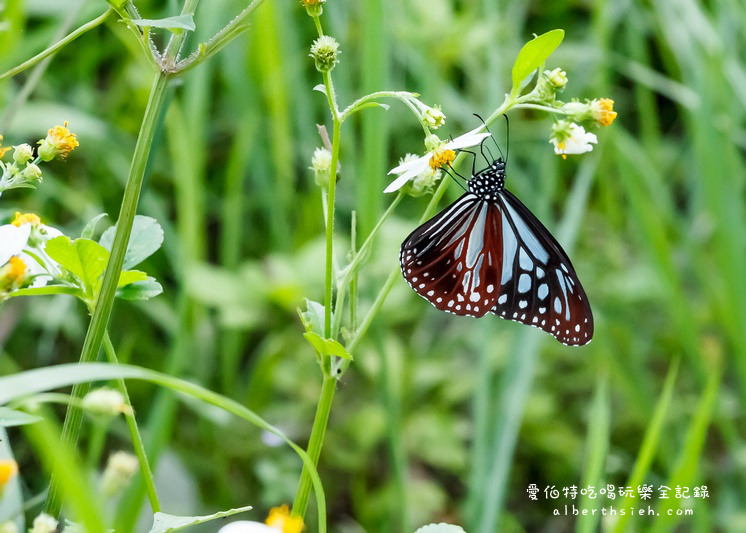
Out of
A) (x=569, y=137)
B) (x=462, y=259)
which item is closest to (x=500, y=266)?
(x=462, y=259)

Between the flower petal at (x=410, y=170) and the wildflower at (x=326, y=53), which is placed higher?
the wildflower at (x=326, y=53)

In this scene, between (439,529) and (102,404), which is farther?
(439,529)

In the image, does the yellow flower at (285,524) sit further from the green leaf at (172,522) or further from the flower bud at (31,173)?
the flower bud at (31,173)

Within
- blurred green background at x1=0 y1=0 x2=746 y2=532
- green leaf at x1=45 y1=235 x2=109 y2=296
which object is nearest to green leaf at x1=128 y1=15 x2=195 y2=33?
green leaf at x1=45 y1=235 x2=109 y2=296

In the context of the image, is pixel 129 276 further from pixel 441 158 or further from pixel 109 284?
pixel 441 158

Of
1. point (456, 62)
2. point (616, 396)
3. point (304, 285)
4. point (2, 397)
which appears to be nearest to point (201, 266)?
point (304, 285)

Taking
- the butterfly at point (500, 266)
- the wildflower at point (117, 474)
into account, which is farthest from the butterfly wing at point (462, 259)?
the wildflower at point (117, 474)

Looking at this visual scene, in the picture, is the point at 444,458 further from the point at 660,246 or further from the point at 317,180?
the point at 317,180
